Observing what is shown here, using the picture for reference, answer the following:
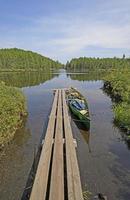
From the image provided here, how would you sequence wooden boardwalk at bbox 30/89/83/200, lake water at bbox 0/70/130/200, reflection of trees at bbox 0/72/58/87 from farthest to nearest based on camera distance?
1. reflection of trees at bbox 0/72/58/87
2. lake water at bbox 0/70/130/200
3. wooden boardwalk at bbox 30/89/83/200

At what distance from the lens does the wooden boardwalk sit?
965 centimetres

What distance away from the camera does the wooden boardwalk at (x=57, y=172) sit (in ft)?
31.7

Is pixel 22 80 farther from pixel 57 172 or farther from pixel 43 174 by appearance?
pixel 43 174

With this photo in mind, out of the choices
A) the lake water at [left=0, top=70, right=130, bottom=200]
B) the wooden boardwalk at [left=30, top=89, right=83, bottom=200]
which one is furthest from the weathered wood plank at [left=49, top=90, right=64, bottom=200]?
the lake water at [left=0, top=70, right=130, bottom=200]

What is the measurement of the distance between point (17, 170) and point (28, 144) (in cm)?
418

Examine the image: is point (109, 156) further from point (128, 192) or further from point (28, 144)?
point (28, 144)

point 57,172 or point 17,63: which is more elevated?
point 17,63

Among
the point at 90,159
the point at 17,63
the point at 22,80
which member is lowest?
the point at 90,159

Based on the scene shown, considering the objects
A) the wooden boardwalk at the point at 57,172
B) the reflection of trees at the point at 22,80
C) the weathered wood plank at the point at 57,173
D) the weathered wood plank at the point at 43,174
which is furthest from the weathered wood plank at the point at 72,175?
the reflection of trees at the point at 22,80

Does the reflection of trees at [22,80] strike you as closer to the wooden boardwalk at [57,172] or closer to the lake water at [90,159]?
the lake water at [90,159]

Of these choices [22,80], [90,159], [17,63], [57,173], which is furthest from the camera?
[17,63]

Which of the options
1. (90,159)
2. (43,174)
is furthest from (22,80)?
(43,174)

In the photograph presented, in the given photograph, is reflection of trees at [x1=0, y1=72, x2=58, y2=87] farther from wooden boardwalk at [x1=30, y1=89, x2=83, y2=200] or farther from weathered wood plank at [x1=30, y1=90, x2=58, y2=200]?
weathered wood plank at [x1=30, y1=90, x2=58, y2=200]

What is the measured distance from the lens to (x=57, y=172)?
11.5 m
